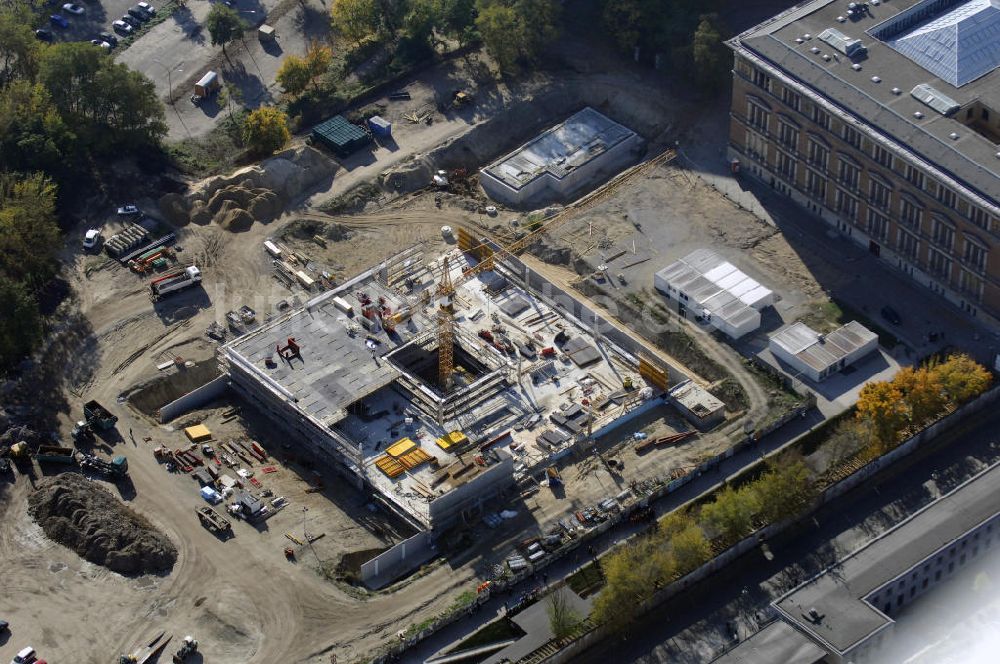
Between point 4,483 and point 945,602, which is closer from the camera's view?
point 945,602

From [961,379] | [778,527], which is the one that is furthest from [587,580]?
[961,379]

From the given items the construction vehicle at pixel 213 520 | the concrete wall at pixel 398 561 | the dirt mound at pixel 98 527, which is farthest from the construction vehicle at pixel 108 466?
the concrete wall at pixel 398 561

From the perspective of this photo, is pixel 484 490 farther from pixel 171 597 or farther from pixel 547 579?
pixel 171 597

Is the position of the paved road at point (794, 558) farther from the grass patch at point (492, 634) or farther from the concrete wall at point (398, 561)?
the concrete wall at point (398, 561)

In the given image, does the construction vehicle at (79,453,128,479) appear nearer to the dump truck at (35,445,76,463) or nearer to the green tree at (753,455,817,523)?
the dump truck at (35,445,76,463)

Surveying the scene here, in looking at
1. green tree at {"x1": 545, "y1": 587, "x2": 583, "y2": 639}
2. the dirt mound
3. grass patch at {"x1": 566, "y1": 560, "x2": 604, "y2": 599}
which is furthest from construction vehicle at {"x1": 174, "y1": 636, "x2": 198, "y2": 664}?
grass patch at {"x1": 566, "y1": 560, "x2": 604, "y2": 599}

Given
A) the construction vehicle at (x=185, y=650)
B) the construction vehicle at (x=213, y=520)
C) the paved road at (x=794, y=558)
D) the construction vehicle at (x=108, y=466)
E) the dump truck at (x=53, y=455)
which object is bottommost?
the paved road at (x=794, y=558)

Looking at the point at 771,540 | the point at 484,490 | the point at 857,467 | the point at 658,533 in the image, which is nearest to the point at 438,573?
the point at 484,490
